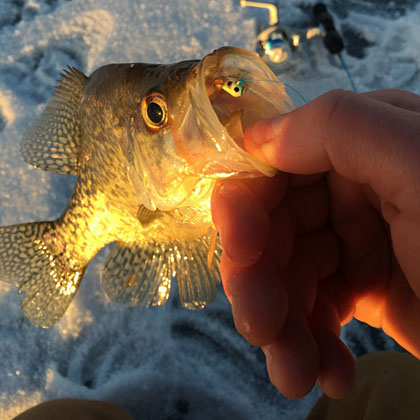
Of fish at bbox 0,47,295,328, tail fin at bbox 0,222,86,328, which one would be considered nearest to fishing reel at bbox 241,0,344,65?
fish at bbox 0,47,295,328

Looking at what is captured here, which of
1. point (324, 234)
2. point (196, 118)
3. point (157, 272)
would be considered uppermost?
point (196, 118)

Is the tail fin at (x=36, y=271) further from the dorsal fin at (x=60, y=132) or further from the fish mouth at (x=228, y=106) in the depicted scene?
the fish mouth at (x=228, y=106)

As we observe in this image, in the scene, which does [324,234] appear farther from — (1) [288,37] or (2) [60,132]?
(1) [288,37]

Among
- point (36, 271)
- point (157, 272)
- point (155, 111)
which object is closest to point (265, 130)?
point (155, 111)

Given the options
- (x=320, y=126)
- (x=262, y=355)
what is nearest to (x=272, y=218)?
(x=320, y=126)

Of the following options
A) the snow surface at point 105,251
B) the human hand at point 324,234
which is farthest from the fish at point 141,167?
the snow surface at point 105,251

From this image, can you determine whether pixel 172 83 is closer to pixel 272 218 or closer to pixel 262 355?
pixel 272 218

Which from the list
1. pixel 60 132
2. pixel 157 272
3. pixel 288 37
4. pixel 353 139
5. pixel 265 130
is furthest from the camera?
pixel 288 37
